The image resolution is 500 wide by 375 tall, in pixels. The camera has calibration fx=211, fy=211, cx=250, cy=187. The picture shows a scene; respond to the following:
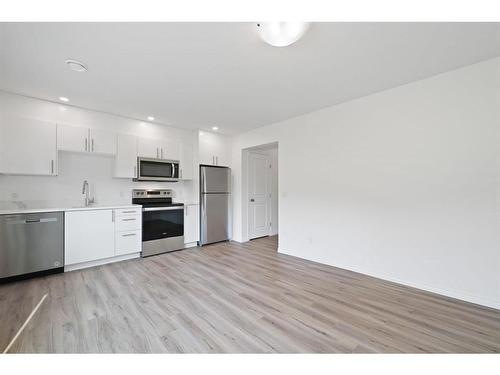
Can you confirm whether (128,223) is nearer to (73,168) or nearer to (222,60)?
(73,168)

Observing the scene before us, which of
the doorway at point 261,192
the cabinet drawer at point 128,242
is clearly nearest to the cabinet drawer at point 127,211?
the cabinet drawer at point 128,242

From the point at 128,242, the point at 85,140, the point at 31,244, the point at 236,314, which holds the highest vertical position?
the point at 85,140

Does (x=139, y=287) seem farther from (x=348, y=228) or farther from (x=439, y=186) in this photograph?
(x=439, y=186)

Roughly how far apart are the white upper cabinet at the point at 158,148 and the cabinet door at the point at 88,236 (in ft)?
3.96

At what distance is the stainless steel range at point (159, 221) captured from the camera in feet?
12.1

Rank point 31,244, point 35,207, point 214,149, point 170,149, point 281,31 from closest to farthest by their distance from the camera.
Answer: point 281,31 < point 31,244 < point 35,207 < point 170,149 < point 214,149

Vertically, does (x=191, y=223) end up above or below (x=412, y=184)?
below

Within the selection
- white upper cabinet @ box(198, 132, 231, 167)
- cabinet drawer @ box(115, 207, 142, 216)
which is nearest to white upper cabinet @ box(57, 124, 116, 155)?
cabinet drawer @ box(115, 207, 142, 216)

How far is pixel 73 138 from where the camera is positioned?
318cm

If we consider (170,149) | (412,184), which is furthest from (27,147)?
(412,184)

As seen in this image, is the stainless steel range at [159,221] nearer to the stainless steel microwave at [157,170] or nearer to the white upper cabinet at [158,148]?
the stainless steel microwave at [157,170]

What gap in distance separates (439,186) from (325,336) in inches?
79.0

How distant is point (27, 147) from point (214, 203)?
295 cm
